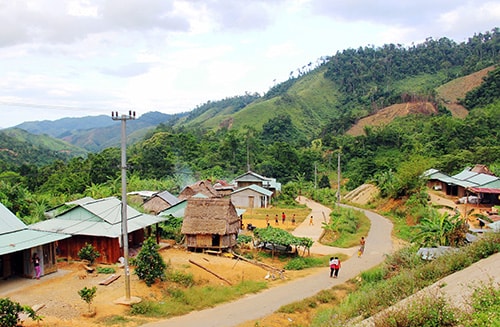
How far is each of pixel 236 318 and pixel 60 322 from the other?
568 cm

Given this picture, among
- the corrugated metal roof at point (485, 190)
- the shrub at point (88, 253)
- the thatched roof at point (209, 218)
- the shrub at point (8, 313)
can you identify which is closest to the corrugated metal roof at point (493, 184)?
the corrugated metal roof at point (485, 190)

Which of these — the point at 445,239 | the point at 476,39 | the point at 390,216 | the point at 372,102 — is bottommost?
the point at 390,216

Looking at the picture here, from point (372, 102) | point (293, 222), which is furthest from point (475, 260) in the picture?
point (372, 102)

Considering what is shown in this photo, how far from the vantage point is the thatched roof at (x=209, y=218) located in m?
23.5

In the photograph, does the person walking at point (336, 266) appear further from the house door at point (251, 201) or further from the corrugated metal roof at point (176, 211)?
the house door at point (251, 201)

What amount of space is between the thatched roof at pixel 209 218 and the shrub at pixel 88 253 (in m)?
5.33

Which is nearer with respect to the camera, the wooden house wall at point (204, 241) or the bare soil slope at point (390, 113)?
the wooden house wall at point (204, 241)

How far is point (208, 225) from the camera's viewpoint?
2359 centimetres

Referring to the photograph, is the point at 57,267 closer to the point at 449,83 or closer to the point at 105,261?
the point at 105,261

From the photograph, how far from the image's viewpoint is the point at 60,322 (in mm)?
12977

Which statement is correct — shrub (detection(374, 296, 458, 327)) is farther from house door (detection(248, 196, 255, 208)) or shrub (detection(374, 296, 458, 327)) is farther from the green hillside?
the green hillside

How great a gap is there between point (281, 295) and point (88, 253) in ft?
29.7

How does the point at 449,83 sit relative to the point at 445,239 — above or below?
above

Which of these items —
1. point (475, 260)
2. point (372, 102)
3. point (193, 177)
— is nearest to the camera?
point (475, 260)
